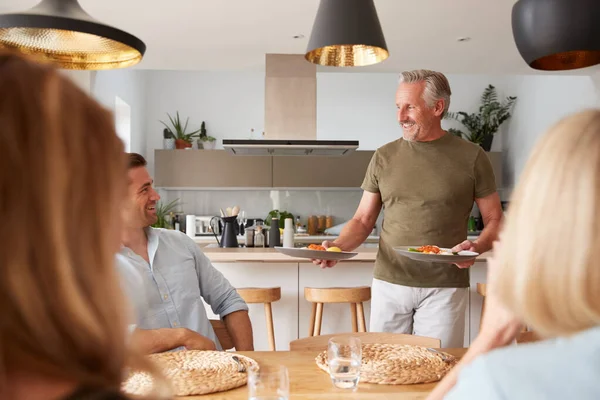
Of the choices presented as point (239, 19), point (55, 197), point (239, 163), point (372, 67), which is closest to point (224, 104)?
point (239, 163)

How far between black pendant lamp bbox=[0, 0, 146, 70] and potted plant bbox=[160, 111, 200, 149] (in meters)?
5.13

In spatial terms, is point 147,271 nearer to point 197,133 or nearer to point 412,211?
point 412,211

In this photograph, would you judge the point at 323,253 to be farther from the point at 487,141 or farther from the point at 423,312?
the point at 487,141

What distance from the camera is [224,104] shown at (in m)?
7.46

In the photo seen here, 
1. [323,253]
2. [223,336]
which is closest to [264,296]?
[323,253]

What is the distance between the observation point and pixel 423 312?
247cm

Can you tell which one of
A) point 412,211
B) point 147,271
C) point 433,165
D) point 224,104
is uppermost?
point 224,104

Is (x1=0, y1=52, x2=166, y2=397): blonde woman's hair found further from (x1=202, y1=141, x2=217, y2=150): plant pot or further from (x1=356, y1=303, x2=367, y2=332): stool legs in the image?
(x1=202, y1=141, x2=217, y2=150): plant pot

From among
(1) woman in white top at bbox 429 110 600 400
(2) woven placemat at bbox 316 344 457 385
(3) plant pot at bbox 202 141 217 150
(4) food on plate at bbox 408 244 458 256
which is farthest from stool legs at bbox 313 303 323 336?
(3) plant pot at bbox 202 141 217 150

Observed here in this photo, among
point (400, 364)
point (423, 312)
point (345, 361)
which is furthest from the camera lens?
point (423, 312)

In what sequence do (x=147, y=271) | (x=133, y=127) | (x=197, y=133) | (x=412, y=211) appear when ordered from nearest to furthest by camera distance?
1. (x=147, y=271)
2. (x=412, y=211)
3. (x=133, y=127)
4. (x=197, y=133)

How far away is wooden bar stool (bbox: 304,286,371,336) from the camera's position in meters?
3.32

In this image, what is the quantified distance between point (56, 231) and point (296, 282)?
324 cm

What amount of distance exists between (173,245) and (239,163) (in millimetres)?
4657
